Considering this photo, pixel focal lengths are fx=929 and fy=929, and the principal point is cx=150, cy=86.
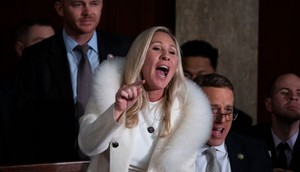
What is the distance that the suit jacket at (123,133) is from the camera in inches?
134

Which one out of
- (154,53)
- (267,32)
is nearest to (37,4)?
(267,32)

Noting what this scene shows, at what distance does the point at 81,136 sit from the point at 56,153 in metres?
0.50

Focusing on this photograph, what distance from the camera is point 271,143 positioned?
4793mm

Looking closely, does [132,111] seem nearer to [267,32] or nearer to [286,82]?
[286,82]

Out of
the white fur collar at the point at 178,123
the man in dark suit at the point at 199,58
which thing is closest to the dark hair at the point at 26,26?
the man in dark suit at the point at 199,58

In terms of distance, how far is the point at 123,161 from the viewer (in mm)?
3459

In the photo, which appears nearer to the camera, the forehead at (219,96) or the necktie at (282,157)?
the forehead at (219,96)

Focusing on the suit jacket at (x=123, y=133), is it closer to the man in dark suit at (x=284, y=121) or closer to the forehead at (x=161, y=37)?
the forehead at (x=161, y=37)

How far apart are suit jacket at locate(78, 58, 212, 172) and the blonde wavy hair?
0.07 ft

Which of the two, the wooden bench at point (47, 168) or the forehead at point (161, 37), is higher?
the forehead at point (161, 37)

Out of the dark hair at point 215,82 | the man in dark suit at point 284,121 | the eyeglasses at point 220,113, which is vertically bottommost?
the man in dark suit at point 284,121

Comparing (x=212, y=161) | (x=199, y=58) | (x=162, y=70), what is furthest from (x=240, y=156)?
(x=199, y=58)

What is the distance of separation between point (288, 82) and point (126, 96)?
182cm

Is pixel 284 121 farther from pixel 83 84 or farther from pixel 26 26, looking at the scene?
pixel 26 26
